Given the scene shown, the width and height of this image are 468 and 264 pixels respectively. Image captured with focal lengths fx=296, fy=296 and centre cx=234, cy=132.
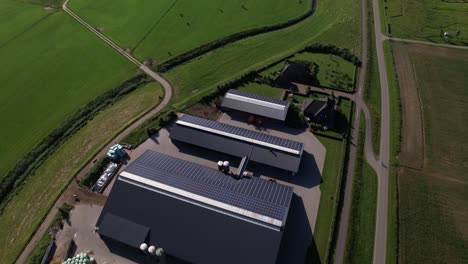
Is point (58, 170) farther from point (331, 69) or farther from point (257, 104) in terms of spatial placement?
point (331, 69)

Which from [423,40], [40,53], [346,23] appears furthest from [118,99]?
[423,40]

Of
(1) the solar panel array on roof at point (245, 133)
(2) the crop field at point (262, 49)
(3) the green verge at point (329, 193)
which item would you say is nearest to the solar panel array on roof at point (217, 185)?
(3) the green verge at point (329, 193)

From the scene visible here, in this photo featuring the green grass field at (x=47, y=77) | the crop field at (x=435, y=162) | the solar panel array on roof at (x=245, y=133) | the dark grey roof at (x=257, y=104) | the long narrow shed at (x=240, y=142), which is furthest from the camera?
the green grass field at (x=47, y=77)

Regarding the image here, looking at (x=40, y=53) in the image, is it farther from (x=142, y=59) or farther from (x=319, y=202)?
(x=319, y=202)

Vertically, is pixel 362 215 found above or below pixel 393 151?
below

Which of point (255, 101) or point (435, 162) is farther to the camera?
point (255, 101)

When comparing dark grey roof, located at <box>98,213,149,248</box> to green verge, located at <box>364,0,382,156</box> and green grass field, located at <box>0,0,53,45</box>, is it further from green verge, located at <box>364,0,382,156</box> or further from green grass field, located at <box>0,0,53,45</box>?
green grass field, located at <box>0,0,53,45</box>

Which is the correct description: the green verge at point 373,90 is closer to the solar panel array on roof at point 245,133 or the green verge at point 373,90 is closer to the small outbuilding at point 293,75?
the small outbuilding at point 293,75

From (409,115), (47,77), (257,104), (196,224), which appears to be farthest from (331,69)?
(47,77)
